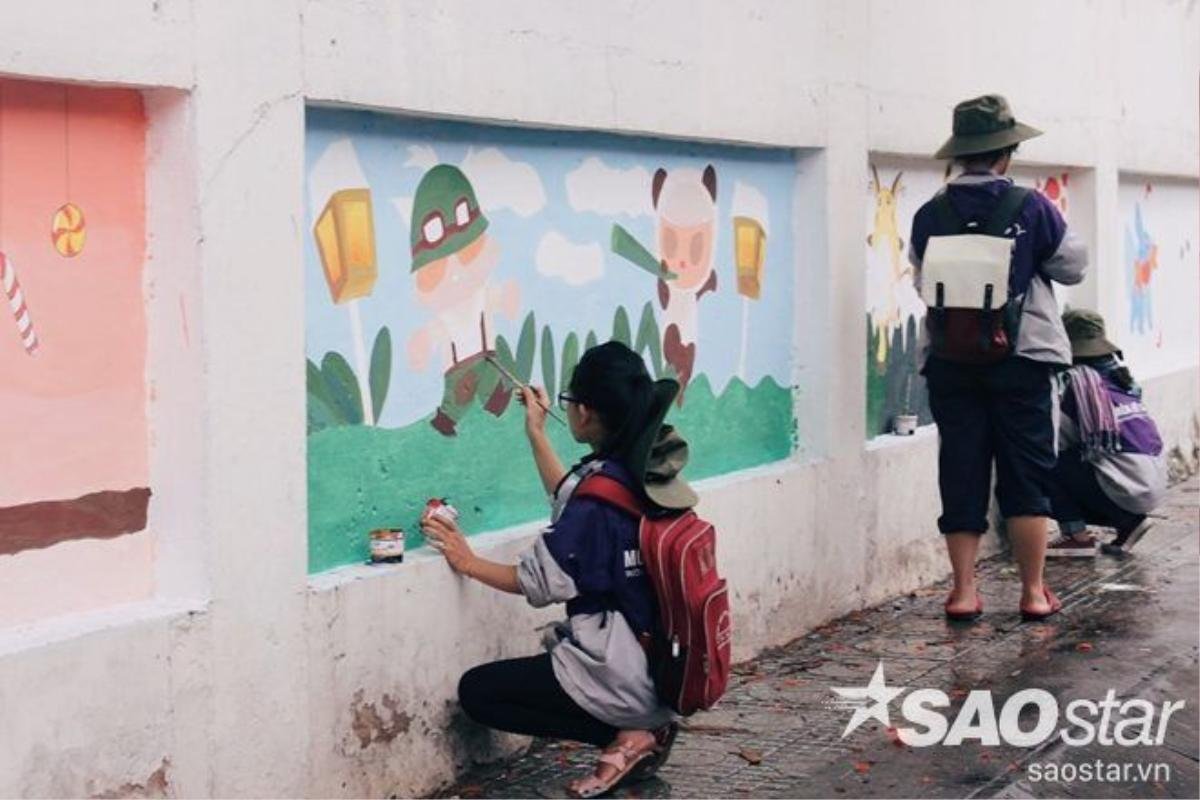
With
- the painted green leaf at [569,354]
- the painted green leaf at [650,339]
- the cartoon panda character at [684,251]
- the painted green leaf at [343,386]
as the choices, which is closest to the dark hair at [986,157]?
the cartoon panda character at [684,251]

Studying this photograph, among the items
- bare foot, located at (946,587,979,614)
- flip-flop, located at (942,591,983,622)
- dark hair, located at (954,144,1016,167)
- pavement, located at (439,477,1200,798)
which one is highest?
dark hair, located at (954,144,1016,167)

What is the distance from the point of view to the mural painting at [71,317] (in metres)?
5.29

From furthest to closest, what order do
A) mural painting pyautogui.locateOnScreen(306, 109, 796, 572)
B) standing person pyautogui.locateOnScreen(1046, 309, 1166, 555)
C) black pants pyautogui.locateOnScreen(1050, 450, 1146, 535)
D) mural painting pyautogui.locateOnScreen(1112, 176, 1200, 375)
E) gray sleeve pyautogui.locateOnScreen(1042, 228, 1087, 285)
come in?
mural painting pyautogui.locateOnScreen(1112, 176, 1200, 375), black pants pyautogui.locateOnScreen(1050, 450, 1146, 535), standing person pyautogui.locateOnScreen(1046, 309, 1166, 555), gray sleeve pyautogui.locateOnScreen(1042, 228, 1087, 285), mural painting pyautogui.locateOnScreen(306, 109, 796, 572)

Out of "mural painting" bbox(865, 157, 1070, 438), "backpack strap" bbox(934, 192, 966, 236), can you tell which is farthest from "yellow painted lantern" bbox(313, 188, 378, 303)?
"mural painting" bbox(865, 157, 1070, 438)

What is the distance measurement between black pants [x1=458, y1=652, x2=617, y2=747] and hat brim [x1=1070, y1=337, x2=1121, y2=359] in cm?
475

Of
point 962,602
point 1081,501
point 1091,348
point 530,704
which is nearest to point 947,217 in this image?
point 962,602

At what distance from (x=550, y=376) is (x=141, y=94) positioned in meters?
2.19

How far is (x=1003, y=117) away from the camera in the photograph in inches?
345

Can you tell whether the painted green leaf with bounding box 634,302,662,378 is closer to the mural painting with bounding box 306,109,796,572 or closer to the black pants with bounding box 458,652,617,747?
the mural painting with bounding box 306,109,796,572

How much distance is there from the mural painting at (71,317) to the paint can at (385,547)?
0.84 meters

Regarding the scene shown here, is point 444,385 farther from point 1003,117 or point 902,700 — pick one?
point 1003,117

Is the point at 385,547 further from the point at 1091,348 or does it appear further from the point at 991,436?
the point at 1091,348

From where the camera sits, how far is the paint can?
251 inches

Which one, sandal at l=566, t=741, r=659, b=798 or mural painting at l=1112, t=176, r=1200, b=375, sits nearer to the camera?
sandal at l=566, t=741, r=659, b=798
